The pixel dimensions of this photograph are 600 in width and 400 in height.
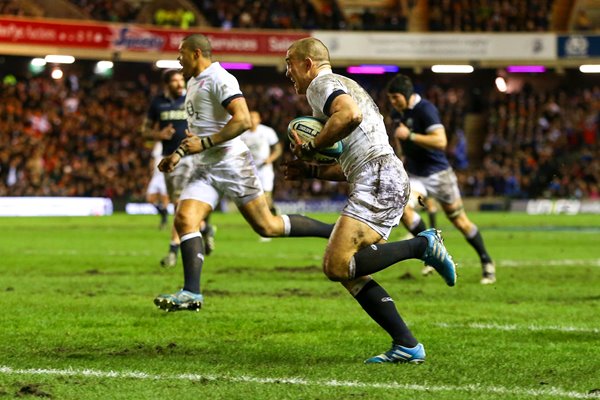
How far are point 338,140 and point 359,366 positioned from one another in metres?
1.43

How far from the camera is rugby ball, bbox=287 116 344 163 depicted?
6977mm

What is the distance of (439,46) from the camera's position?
161 ft

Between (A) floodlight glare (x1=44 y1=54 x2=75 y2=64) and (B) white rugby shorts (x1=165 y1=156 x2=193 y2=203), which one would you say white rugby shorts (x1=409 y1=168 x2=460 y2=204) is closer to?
(B) white rugby shorts (x1=165 y1=156 x2=193 y2=203)

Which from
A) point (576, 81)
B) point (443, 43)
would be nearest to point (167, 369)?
→ point (443, 43)

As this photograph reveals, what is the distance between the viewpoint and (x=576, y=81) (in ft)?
176

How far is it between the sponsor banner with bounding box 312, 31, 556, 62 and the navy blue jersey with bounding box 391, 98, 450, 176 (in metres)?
34.5

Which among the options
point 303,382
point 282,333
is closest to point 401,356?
point 303,382

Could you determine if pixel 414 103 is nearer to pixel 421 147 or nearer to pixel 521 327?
pixel 421 147

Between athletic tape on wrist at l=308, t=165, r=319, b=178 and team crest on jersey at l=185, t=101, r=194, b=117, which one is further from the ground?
team crest on jersey at l=185, t=101, r=194, b=117

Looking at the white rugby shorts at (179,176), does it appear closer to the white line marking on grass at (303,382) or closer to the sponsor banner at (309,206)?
the white line marking on grass at (303,382)

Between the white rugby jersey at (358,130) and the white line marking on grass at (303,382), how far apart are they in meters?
1.57

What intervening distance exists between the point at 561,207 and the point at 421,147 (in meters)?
29.6

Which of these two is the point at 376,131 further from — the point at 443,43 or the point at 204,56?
the point at 443,43

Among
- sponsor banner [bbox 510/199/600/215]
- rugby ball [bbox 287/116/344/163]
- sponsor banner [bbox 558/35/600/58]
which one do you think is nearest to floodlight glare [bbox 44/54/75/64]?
sponsor banner [bbox 510/199/600/215]
